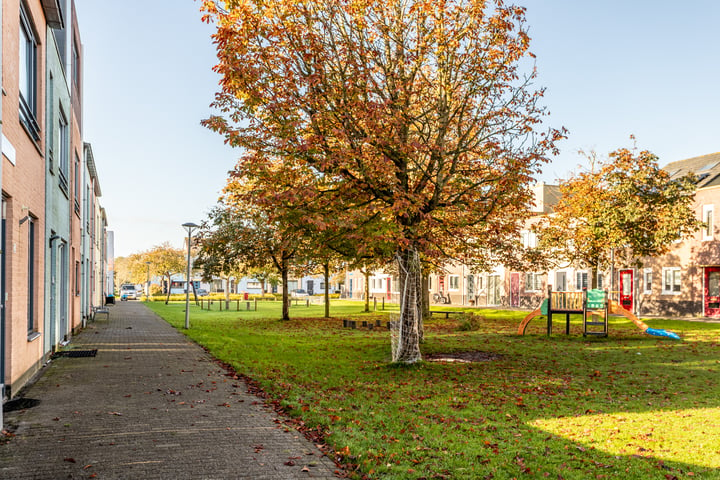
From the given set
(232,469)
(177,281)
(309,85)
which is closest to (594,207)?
(309,85)

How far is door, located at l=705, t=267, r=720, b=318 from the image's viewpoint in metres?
31.1

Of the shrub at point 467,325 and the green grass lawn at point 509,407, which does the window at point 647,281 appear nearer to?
the shrub at point 467,325

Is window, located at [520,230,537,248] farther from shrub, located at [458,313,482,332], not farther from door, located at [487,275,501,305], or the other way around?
shrub, located at [458,313,482,332]

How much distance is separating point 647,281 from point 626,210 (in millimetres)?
11486

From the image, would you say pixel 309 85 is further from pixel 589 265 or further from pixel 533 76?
pixel 589 265

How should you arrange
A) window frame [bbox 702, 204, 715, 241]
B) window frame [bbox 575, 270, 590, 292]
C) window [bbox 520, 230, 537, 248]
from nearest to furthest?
window frame [bbox 702, 204, 715, 241], window frame [bbox 575, 270, 590, 292], window [bbox 520, 230, 537, 248]

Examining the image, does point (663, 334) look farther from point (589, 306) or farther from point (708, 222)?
point (708, 222)

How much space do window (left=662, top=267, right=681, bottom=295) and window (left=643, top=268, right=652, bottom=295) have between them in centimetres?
101

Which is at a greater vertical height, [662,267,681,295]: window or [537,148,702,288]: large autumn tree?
[537,148,702,288]: large autumn tree

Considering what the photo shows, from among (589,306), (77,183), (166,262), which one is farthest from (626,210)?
(166,262)

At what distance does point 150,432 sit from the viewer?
Result: 6594mm

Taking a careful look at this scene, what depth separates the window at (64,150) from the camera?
16.2m

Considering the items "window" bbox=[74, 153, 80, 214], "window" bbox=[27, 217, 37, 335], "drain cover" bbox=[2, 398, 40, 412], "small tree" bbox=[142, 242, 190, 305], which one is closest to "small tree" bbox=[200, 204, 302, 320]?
"window" bbox=[74, 153, 80, 214]

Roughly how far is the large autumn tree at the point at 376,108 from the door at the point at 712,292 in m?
23.7
